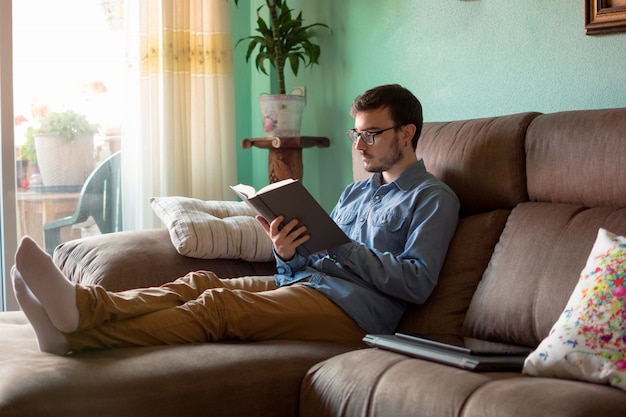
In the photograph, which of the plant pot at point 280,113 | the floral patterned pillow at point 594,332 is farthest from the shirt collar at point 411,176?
the plant pot at point 280,113

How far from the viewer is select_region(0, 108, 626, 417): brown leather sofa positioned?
1.69 metres

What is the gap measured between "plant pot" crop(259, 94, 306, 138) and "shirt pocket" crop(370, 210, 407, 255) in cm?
123

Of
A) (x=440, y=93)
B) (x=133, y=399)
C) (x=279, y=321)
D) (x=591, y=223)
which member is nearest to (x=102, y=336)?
(x=133, y=399)

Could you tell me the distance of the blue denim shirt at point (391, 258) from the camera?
7.54 feet

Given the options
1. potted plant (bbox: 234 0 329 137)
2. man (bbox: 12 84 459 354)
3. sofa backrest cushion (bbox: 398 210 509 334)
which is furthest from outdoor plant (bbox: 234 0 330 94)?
sofa backrest cushion (bbox: 398 210 509 334)

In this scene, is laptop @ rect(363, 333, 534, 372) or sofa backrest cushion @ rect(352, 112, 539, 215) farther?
sofa backrest cushion @ rect(352, 112, 539, 215)

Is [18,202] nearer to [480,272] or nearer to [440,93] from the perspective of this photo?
[440,93]

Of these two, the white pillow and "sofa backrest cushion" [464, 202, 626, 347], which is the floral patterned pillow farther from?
the white pillow

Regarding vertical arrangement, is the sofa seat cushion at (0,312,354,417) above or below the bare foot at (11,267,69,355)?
below

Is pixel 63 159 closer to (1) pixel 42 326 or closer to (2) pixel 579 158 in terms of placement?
(1) pixel 42 326

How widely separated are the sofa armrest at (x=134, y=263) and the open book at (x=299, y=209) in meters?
0.48

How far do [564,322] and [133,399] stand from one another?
2.94ft

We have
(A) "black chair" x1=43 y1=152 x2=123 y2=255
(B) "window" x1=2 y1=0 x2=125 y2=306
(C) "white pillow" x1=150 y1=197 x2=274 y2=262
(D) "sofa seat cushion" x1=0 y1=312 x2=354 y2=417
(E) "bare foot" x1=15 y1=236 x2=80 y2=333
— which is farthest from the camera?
(A) "black chair" x1=43 y1=152 x2=123 y2=255

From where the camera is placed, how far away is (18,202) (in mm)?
3719
